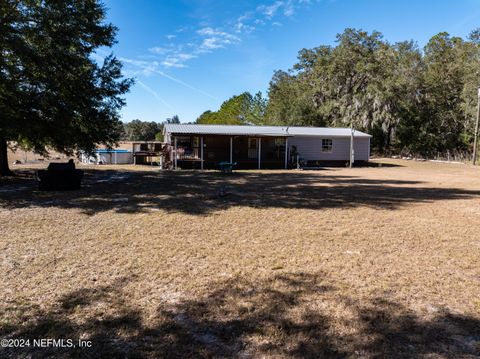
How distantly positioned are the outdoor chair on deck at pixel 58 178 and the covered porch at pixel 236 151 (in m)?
10.3

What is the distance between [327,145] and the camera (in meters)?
25.2

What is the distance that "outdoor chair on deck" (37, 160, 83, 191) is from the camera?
35.1 ft

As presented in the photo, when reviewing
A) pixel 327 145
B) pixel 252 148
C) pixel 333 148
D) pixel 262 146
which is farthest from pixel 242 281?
pixel 333 148

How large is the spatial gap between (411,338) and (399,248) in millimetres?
2669

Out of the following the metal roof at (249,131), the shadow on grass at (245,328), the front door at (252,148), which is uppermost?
the metal roof at (249,131)

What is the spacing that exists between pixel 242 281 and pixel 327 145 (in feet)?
74.0

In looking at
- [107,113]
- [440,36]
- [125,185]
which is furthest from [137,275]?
[440,36]

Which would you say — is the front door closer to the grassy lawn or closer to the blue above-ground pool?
the blue above-ground pool

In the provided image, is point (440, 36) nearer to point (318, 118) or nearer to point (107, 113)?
point (318, 118)

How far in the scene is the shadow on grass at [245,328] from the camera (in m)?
2.68

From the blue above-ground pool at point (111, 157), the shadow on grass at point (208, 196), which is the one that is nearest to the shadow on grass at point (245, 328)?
the shadow on grass at point (208, 196)

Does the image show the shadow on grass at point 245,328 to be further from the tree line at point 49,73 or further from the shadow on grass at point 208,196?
the tree line at point 49,73

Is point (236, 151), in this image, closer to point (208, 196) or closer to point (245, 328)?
point (208, 196)

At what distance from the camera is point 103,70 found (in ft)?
48.5
